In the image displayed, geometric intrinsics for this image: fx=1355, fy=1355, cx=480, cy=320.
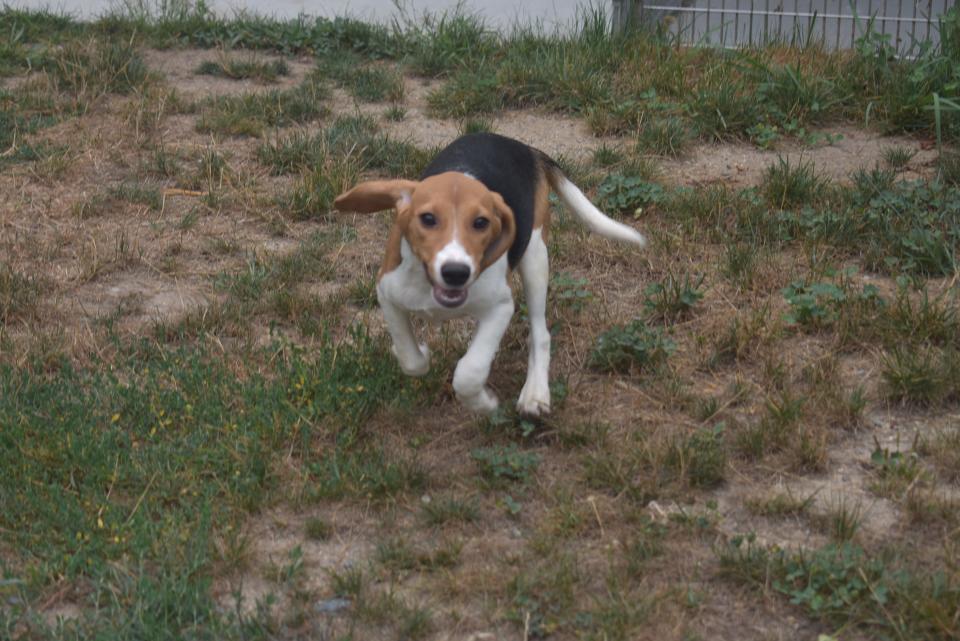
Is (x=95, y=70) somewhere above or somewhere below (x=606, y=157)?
above

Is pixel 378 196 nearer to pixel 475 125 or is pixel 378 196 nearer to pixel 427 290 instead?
pixel 427 290

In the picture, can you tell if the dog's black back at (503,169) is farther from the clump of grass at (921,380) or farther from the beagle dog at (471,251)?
the clump of grass at (921,380)

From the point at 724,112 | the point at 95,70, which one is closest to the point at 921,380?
the point at 724,112

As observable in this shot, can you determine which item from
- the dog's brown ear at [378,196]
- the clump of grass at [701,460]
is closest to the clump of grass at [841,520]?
the clump of grass at [701,460]

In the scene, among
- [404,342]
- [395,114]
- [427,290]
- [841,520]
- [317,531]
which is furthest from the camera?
[395,114]

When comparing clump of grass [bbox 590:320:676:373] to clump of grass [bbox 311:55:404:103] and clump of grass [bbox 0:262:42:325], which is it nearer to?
clump of grass [bbox 0:262:42:325]

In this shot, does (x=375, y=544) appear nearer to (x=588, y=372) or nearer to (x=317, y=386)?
(x=317, y=386)

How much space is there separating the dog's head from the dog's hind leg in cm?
43

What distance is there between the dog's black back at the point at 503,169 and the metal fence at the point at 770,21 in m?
2.91

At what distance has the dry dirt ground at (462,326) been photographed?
12.1ft

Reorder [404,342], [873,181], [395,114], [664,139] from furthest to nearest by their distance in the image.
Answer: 1. [395,114]
2. [664,139]
3. [873,181]
4. [404,342]

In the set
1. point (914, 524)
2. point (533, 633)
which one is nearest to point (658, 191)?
point (914, 524)

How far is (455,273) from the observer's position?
3900 mm

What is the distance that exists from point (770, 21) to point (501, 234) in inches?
168
